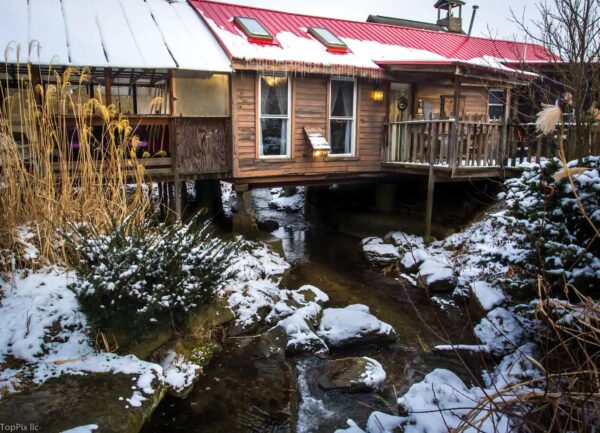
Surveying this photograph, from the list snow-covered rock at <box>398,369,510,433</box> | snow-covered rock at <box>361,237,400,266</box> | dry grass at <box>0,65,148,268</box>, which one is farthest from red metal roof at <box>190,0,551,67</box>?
snow-covered rock at <box>398,369,510,433</box>

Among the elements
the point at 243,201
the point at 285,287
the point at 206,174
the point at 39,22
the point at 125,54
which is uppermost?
the point at 39,22

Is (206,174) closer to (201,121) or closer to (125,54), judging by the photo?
(201,121)

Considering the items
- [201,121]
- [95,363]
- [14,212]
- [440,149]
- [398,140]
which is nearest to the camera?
[95,363]

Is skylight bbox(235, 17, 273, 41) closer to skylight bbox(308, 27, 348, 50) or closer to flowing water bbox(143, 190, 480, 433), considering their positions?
skylight bbox(308, 27, 348, 50)

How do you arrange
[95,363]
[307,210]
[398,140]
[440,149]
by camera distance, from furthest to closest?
[307,210]
[398,140]
[440,149]
[95,363]

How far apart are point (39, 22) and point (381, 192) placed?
8932mm

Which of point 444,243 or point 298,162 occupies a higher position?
point 298,162

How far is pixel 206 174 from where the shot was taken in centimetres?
920

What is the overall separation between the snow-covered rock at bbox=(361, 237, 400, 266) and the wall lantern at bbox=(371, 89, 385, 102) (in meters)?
3.57

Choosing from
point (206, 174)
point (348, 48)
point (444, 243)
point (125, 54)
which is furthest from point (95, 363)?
point (348, 48)

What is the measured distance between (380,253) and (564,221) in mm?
5479

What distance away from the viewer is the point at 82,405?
3.85 m

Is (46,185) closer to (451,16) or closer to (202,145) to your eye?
(202,145)

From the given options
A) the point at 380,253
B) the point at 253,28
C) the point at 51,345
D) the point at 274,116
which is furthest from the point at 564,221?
the point at 253,28
